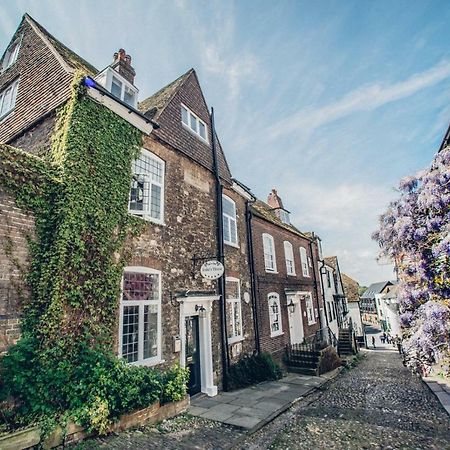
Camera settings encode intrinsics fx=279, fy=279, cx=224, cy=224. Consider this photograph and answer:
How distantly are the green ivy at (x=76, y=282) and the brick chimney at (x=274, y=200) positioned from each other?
53.9 ft

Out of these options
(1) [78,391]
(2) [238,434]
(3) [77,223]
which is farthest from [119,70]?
A: (2) [238,434]

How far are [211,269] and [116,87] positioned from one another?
6.52m

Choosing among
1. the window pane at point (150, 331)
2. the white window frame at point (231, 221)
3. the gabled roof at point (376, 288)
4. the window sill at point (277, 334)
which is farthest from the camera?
the gabled roof at point (376, 288)

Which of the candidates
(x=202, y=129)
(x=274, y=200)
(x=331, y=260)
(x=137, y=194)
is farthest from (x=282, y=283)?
(x=331, y=260)

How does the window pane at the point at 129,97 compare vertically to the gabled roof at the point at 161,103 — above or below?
below

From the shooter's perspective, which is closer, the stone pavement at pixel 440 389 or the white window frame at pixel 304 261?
the stone pavement at pixel 440 389

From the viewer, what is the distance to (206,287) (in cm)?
1005

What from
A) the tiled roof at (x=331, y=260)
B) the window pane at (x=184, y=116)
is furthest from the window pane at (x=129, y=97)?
the tiled roof at (x=331, y=260)

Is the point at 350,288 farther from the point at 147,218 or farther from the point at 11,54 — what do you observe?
the point at 11,54

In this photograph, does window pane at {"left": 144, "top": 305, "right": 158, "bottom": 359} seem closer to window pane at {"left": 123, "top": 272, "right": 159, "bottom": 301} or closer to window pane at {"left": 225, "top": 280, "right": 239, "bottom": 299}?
window pane at {"left": 123, "top": 272, "right": 159, "bottom": 301}

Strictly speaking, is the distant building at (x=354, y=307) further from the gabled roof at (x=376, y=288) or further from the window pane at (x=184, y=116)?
the window pane at (x=184, y=116)

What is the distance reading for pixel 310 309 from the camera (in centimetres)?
1947

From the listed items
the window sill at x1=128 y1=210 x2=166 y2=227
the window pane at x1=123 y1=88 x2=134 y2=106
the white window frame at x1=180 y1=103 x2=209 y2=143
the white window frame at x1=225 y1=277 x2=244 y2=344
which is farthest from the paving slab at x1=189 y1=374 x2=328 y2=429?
the white window frame at x1=180 y1=103 x2=209 y2=143

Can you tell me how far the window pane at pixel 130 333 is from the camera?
700cm
